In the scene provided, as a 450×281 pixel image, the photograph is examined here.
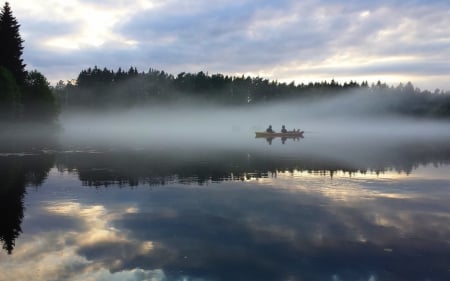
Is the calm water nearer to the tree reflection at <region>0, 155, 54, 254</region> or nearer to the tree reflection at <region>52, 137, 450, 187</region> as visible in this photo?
the tree reflection at <region>0, 155, 54, 254</region>

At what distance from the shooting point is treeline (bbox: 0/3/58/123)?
8612 cm

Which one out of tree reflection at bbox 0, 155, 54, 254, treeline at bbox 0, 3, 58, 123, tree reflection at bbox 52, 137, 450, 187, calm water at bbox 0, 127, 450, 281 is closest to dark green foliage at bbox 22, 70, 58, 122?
treeline at bbox 0, 3, 58, 123

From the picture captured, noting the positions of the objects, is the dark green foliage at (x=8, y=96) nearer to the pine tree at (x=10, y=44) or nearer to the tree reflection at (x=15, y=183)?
the pine tree at (x=10, y=44)

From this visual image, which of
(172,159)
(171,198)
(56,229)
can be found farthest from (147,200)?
(172,159)

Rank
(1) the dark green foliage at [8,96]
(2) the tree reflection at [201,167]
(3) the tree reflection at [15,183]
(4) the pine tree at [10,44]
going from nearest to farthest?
1. (3) the tree reflection at [15,183]
2. (2) the tree reflection at [201,167]
3. (1) the dark green foliage at [8,96]
4. (4) the pine tree at [10,44]

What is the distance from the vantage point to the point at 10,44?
9569 cm

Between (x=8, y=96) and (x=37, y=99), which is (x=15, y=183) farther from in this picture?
(x=37, y=99)

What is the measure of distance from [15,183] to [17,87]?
6575 centimetres

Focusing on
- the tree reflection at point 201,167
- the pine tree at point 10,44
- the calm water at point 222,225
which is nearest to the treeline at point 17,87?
the pine tree at point 10,44

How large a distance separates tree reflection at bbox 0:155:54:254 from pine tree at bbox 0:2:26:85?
181ft

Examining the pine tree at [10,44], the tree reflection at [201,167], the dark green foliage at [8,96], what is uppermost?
the pine tree at [10,44]

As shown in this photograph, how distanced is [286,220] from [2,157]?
39.2 m

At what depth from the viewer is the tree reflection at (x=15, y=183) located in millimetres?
19031

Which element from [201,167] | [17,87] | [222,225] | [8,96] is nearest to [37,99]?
[17,87]
